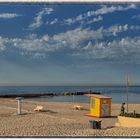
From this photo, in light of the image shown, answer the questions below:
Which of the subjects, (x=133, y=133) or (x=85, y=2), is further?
(x=133, y=133)

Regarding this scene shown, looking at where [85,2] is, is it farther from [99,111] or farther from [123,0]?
[99,111]

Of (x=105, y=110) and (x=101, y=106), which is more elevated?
(x=101, y=106)

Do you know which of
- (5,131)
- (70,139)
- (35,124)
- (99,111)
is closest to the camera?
(70,139)

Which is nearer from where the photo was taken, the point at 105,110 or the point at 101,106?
the point at 101,106

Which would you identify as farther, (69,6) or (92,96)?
(92,96)

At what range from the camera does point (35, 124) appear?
48.3ft

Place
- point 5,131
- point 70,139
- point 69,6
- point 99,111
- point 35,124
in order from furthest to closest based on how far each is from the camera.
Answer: point 99,111 → point 35,124 → point 5,131 → point 69,6 → point 70,139

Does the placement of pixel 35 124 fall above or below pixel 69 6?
below

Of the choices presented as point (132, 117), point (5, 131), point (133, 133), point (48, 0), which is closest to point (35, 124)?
point (5, 131)

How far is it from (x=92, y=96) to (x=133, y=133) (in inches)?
261

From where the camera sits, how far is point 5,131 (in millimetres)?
12516

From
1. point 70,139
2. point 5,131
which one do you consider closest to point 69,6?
point 70,139

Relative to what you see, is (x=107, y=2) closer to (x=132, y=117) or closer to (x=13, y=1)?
(x=13, y=1)

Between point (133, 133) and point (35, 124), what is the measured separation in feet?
14.2
